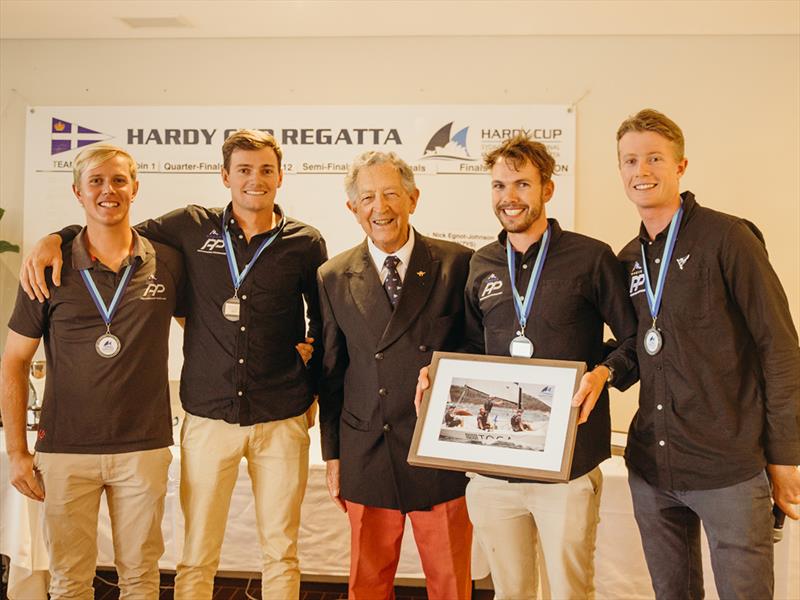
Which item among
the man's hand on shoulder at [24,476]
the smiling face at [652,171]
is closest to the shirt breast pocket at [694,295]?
the smiling face at [652,171]

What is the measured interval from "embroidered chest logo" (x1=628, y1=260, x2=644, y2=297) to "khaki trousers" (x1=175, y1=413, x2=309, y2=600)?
1376 mm

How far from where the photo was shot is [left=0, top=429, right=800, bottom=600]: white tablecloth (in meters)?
3.46

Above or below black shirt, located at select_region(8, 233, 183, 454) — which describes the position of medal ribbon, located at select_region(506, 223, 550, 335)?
above

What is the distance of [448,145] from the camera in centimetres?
486

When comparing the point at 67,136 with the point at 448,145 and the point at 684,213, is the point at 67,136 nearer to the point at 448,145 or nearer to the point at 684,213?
the point at 448,145

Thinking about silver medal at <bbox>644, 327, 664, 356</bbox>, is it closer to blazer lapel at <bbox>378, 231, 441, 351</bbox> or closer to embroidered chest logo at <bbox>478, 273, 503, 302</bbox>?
embroidered chest logo at <bbox>478, 273, 503, 302</bbox>

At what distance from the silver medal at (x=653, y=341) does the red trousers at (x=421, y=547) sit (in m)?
0.86

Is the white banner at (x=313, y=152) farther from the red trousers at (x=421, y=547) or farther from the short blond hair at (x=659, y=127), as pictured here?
the red trousers at (x=421, y=547)

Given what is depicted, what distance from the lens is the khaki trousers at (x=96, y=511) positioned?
2.57m

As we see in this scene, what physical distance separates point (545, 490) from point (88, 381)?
1661 mm

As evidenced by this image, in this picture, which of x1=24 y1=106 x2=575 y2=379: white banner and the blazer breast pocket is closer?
the blazer breast pocket

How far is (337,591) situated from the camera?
421 cm

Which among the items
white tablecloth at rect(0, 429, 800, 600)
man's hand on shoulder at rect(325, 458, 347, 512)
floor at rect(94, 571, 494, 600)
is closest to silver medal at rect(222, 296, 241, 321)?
man's hand on shoulder at rect(325, 458, 347, 512)

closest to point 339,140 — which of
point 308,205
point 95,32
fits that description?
point 308,205
